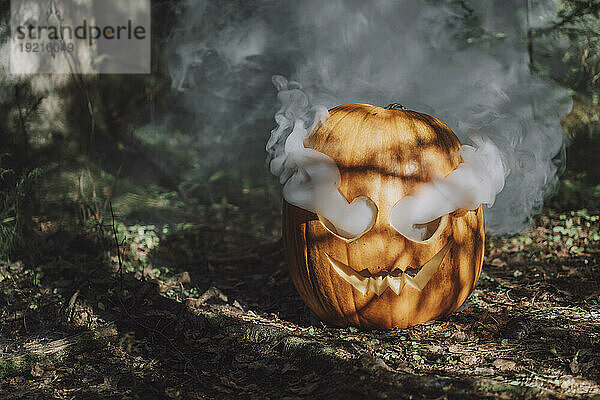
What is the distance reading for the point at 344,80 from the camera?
5.31m

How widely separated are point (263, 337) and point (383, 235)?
36.0 inches

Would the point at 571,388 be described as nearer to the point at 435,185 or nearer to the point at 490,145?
the point at 435,185

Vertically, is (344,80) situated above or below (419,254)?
above

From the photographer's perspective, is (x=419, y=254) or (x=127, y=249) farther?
(x=127, y=249)

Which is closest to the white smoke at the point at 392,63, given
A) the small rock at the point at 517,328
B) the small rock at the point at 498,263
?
the small rock at the point at 498,263

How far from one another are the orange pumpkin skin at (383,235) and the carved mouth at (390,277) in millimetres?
18

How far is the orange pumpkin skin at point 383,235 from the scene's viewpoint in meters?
3.05

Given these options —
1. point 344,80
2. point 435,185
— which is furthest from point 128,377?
point 344,80

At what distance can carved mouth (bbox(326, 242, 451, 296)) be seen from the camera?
10.4ft

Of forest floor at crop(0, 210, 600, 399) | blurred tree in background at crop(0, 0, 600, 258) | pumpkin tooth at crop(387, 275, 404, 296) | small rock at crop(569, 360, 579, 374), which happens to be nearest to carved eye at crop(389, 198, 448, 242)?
pumpkin tooth at crop(387, 275, 404, 296)

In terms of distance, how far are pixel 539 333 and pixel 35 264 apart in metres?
3.62

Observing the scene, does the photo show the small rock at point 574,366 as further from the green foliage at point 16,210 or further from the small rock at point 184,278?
the green foliage at point 16,210

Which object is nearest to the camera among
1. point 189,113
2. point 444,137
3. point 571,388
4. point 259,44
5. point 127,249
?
point 571,388

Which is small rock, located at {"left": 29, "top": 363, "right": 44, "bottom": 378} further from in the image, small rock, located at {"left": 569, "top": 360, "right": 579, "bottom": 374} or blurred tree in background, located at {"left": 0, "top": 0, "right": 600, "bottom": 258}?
small rock, located at {"left": 569, "top": 360, "right": 579, "bottom": 374}
